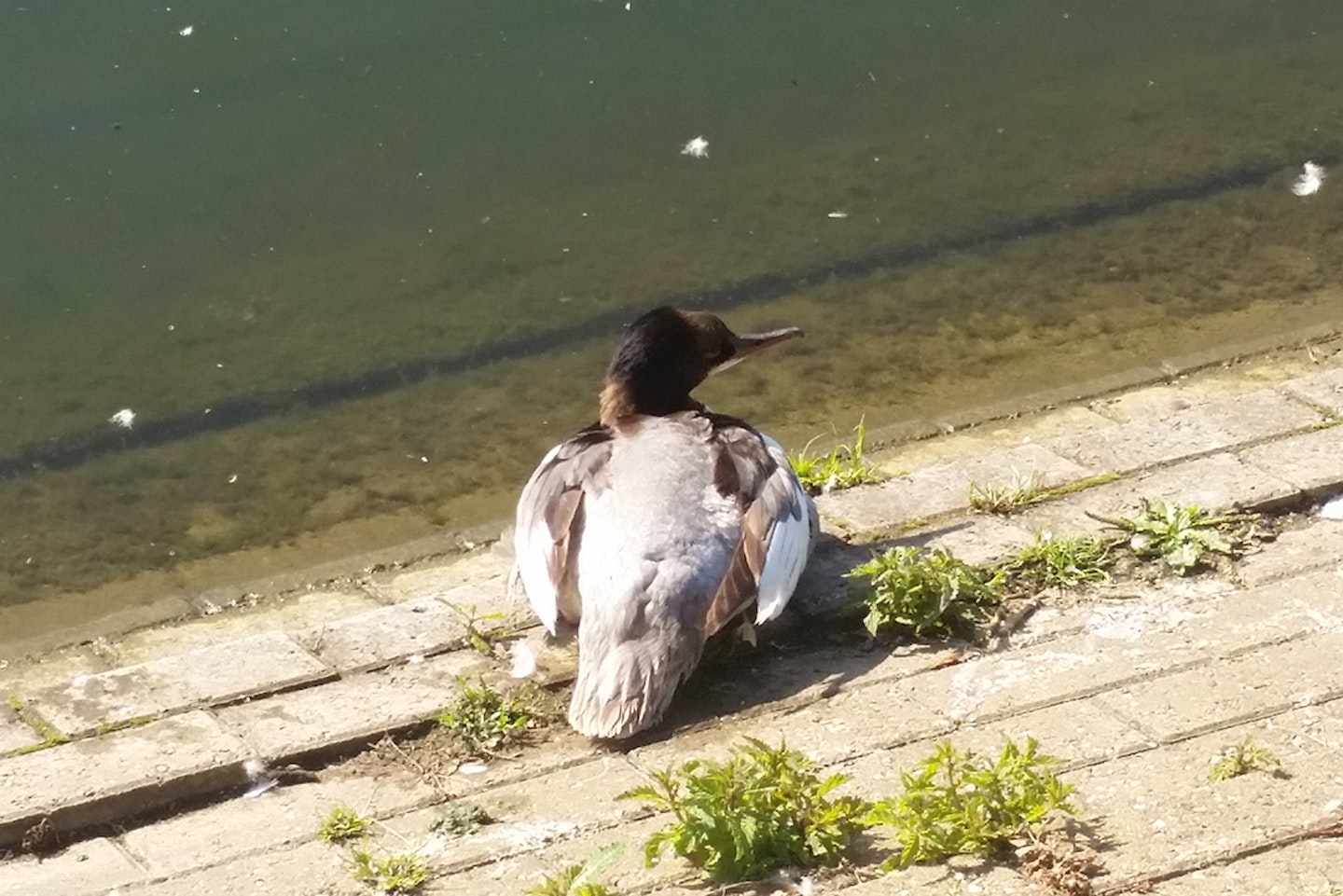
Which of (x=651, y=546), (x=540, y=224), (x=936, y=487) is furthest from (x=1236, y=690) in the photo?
(x=540, y=224)

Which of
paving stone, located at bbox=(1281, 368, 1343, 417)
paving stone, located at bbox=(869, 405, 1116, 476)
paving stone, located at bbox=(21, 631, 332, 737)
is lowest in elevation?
paving stone, located at bbox=(869, 405, 1116, 476)

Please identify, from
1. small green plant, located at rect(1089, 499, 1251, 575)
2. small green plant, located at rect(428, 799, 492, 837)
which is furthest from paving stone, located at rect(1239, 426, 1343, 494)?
small green plant, located at rect(428, 799, 492, 837)

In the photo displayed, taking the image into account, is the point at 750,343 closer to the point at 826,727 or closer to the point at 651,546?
the point at 651,546

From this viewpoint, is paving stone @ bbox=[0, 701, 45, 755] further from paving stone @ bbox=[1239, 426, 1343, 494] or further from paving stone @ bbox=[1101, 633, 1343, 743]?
paving stone @ bbox=[1239, 426, 1343, 494]

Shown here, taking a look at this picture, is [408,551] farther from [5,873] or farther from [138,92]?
[138,92]

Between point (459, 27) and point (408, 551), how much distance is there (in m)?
5.88

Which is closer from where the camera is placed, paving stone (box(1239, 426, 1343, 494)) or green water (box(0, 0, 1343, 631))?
paving stone (box(1239, 426, 1343, 494))

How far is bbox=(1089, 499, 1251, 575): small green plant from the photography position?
4625 millimetres

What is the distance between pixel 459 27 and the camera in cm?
1153

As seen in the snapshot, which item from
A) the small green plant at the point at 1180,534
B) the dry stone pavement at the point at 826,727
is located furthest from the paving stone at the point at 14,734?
the small green plant at the point at 1180,534

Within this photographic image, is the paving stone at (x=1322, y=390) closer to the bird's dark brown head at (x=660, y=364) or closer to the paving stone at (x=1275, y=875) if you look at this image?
Answer: the bird's dark brown head at (x=660, y=364)

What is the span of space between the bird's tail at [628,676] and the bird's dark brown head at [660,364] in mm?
1270

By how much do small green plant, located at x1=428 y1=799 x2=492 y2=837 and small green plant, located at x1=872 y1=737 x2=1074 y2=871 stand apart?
2.75 feet

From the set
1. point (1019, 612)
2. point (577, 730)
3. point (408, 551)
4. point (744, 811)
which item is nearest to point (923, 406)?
point (408, 551)
